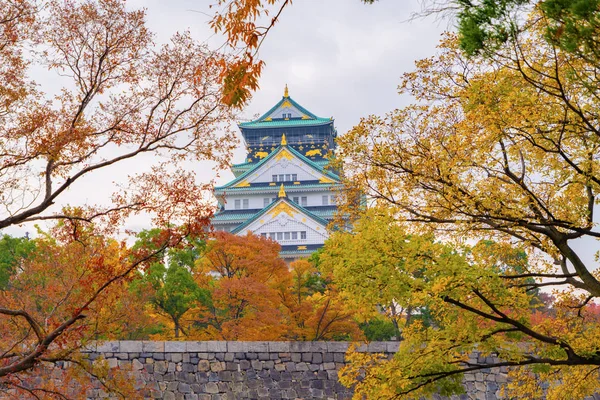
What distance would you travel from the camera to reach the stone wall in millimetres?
15453

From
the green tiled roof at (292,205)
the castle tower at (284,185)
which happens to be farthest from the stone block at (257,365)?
the green tiled roof at (292,205)

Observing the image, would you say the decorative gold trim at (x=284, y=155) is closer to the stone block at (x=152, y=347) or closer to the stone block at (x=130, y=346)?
the stone block at (x=152, y=347)

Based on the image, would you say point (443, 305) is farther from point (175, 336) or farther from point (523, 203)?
point (175, 336)

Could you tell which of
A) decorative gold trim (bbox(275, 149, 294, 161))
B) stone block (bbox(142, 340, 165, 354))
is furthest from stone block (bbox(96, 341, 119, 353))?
decorative gold trim (bbox(275, 149, 294, 161))

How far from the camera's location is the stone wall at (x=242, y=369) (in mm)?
15453

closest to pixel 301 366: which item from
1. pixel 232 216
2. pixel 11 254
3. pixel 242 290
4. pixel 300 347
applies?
pixel 300 347

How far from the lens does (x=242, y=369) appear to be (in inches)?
628

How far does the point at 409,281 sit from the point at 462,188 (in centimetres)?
137

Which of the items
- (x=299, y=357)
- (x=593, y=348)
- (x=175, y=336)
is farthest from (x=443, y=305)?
(x=175, y=336)

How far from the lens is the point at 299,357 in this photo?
1627 centimetres

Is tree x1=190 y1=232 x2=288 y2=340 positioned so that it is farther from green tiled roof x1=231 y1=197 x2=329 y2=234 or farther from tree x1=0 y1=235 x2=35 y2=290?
green tiled roof x1=231 y1=197 x2=329 y2=234

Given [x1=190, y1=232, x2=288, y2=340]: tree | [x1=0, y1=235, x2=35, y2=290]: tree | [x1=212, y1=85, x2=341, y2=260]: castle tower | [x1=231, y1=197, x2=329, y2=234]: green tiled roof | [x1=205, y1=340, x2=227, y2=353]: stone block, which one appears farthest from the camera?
[x1=212, y1=85, x2=341, y2=260]: castle tower

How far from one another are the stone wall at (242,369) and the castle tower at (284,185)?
49.3 feet

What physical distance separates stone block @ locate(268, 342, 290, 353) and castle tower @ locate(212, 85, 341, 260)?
49.4ft
